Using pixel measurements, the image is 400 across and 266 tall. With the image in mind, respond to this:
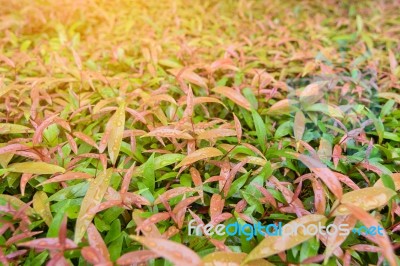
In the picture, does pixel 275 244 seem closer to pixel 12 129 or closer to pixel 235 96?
A: pixel 235 96

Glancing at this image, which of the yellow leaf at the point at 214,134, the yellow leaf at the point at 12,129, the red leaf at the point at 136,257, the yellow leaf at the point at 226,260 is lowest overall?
the yellow leaf at the point at 226,260

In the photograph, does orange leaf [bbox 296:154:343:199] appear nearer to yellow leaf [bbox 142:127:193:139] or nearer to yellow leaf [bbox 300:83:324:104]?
yellow leaf [bbox 142:127:193:139]

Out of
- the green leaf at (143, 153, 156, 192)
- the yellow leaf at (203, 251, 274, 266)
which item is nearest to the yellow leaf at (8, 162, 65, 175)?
the green leaf at (143, 153, 156, 192)

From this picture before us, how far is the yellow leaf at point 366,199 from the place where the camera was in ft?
3.17

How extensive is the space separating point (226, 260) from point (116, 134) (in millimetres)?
603

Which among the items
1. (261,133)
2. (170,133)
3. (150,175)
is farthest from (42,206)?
Answer: (261,133)

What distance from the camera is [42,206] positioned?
1.13 metres

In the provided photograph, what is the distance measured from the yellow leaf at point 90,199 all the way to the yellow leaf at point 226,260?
0.37m

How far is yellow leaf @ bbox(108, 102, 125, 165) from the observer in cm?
122

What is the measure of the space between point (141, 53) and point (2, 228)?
148 centimetres

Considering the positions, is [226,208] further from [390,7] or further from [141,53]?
[390,7]

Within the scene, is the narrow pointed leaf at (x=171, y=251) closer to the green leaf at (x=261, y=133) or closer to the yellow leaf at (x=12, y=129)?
the green leaf at (x=261, y=133)

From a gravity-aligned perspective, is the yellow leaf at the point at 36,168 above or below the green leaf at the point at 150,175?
above

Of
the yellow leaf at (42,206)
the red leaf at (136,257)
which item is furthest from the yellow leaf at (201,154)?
the yellow leaf at (42,206)
